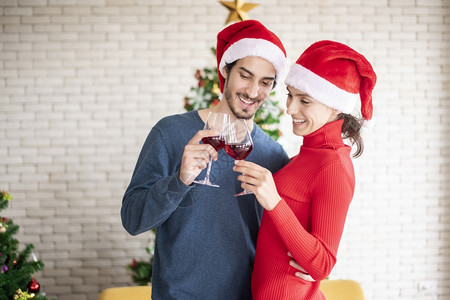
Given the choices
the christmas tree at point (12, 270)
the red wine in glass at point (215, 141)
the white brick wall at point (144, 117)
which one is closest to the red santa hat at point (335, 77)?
the red wine in glass at point (215, 141)

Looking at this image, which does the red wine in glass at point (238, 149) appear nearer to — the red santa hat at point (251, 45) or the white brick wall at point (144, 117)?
the red santa hat at point (251, 45)

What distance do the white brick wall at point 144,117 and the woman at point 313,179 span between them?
8.50 ft

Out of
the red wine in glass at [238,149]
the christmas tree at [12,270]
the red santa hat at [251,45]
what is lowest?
the christmas tree at [12,270]

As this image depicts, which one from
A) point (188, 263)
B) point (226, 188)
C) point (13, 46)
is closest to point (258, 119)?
point (226, 188)

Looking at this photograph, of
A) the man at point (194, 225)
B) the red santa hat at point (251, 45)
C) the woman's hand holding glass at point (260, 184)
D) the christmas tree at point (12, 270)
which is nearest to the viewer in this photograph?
the woman's hand holding glass at point (260, 184)

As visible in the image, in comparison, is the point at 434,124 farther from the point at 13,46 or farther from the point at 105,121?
the point at 13,46

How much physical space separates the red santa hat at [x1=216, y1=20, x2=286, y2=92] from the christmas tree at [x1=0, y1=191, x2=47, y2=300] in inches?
60.8

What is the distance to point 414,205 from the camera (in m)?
4.29

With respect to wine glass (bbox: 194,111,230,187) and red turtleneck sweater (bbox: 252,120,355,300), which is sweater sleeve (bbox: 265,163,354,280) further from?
Answer: wine glass (bbox: 194,111,230,187)

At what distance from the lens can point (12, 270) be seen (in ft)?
7.88

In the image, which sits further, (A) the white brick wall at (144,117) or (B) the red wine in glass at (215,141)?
(A) the white brick wall at (144,117)

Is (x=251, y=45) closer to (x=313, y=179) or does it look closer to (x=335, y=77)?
(x=335, y=77)

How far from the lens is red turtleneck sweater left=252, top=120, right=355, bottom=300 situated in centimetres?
129

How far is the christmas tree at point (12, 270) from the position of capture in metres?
2.36
